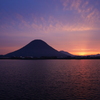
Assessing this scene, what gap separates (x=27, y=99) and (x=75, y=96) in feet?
23.4

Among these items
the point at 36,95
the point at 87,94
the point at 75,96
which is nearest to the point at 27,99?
the point at 36,95

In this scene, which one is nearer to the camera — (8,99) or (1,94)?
(8,99)

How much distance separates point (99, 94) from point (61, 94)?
19.4ft

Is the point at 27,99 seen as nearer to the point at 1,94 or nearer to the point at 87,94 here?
the point at 1,94

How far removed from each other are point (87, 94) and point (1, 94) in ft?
44.1

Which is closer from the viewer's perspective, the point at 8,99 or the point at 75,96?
the point at 8,99

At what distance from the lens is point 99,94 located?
2412 centimetres

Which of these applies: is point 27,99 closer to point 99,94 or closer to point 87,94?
point 87,94

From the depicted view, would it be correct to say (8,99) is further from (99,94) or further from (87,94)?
(99,94)

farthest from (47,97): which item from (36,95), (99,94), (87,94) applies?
(99,94)

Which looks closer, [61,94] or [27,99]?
[27,99]

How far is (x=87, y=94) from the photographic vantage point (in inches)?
956

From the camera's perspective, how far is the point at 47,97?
74.2 ft

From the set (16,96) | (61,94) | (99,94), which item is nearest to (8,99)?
(16,96)
